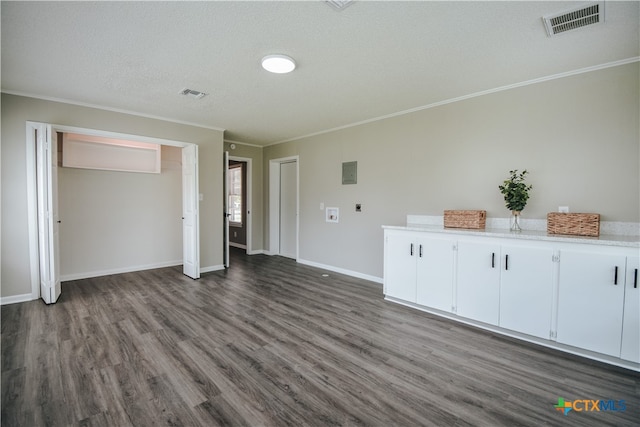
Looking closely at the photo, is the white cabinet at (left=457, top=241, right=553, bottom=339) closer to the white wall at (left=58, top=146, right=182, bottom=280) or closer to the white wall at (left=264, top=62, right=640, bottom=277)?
the white wall at (left=264, top=62, right=640, bottom=277)

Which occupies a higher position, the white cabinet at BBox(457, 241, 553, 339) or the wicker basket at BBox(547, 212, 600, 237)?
the wicker basket at BBox(547, 212, 600, 237)

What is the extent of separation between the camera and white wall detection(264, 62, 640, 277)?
9.07 feet

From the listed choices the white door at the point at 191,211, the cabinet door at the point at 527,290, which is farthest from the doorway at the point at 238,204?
the cabinet door at the point at 527,290

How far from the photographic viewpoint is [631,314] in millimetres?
2270

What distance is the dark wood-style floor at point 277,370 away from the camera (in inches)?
71.7

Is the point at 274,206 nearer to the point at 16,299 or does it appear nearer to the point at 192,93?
the point at 192,93

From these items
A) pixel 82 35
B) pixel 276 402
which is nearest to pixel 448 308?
pixel 276 402

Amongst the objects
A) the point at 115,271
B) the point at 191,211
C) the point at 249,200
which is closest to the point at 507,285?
the point at 191,211

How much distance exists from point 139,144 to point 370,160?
4.17 m

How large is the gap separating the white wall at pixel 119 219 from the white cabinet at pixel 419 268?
14.2ft

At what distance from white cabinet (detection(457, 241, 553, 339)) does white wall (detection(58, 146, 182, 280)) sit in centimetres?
520

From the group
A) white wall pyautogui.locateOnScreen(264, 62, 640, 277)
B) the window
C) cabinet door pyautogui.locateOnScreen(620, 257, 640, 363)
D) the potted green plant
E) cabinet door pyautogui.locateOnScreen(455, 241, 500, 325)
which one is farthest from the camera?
the window

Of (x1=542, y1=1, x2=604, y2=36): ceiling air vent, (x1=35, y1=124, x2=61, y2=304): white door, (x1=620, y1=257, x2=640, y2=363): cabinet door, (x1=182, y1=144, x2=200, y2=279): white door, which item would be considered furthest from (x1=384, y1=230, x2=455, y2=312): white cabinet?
(x1=35, y1=124, x2=61, y2=304): white door

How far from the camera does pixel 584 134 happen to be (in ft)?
9.52
